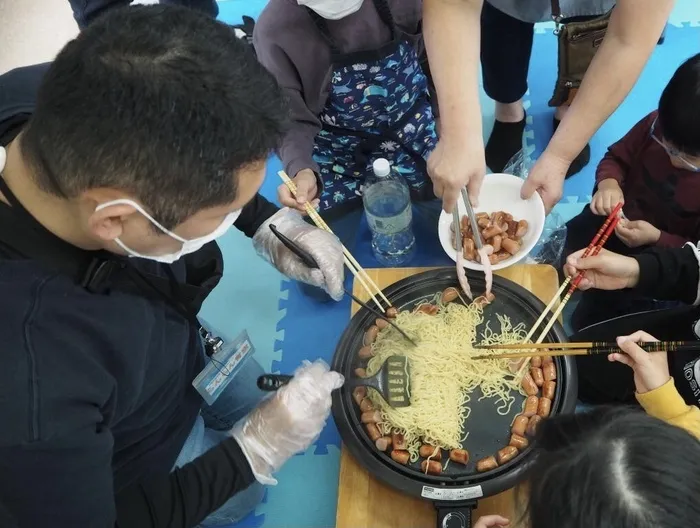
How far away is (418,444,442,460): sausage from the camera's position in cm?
158

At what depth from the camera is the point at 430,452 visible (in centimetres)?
158

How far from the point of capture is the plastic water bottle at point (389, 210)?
255 cm

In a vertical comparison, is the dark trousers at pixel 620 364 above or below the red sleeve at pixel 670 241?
below

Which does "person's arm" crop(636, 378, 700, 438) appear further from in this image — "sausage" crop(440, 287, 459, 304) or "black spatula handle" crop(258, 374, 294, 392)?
"black spatula handle" crop(258, 374, 294, 392)

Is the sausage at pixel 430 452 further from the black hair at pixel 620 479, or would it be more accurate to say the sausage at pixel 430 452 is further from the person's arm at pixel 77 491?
the person's arm at pixel 77 491

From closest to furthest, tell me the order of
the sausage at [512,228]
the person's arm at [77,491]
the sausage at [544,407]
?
1. the person's arm at [77,491]
2. the sausage at [544,407]
3. the sausage at [512,228]

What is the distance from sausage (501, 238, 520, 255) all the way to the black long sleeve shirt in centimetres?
104

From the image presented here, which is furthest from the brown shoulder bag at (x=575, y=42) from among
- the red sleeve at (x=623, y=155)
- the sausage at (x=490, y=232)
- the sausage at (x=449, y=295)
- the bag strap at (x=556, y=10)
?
the sausage at (x=449, y=295)

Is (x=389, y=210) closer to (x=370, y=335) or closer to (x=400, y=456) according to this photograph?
(x=370, y=335)

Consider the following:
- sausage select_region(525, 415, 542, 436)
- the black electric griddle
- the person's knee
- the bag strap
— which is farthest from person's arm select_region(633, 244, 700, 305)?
the person's knee

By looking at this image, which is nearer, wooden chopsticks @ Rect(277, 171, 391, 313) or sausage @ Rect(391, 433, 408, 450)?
sausage @ Rect(391, 433, 408, 450)

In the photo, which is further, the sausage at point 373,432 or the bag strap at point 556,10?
the bag strap at point 556,10

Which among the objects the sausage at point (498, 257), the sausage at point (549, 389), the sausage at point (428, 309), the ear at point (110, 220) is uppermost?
the ear at point (110, 220)

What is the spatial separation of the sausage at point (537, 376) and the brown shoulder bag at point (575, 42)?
4.45ft
